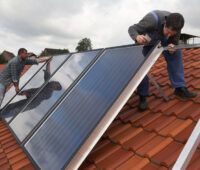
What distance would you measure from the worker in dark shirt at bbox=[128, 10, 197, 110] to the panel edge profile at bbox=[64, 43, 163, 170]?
274 mm

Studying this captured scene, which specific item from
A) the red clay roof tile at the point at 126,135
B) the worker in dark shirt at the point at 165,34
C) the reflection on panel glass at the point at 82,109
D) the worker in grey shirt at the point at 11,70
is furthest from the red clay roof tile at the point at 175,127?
the worker in grey shirt at the point at 11,70

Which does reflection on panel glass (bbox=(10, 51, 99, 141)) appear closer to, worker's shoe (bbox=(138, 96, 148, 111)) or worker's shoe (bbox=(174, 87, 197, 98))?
worker's shoe (bbox=(138, 96, 148, 111))

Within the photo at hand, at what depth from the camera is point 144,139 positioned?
1.75 m

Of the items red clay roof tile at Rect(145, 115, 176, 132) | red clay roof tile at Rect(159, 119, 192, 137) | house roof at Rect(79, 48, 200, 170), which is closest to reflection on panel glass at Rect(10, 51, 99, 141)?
house roof at Rect(79, 48, 200, 170)

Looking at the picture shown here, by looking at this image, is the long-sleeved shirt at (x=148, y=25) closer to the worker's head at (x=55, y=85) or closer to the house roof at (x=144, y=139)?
the house roof at (x=144, y=139)

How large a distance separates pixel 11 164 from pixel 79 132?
100cm

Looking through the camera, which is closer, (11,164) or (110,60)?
(11,164)

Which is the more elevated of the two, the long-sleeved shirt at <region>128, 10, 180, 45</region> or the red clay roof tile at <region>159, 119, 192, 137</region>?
the long-sleeved shirt at <region>128, 10, 180, 45</region>

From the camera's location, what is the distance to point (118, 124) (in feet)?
6.99

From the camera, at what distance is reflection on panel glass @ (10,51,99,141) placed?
2.19 metres

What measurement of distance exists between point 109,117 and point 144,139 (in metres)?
0.51

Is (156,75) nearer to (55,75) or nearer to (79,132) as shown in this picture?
(55,75)

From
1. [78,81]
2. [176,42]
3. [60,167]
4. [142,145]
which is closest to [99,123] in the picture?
[60,167]

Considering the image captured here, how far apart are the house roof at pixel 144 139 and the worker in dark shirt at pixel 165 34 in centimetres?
18
